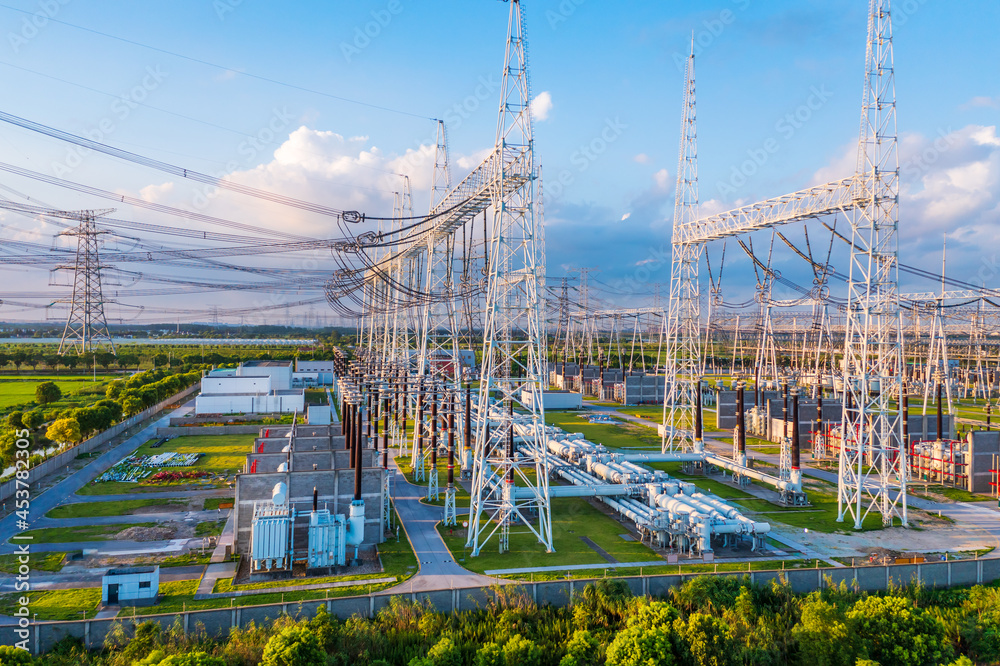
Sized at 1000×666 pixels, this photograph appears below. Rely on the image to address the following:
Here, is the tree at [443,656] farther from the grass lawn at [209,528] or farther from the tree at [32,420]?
the tree at [32,420]

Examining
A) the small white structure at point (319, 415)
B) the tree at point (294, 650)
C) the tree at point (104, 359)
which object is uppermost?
the tree at point (104, 359)

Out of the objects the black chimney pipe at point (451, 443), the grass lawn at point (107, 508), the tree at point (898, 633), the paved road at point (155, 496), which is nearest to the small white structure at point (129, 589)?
the grass lawn at point (107, 508)

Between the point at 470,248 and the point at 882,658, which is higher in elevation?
the point at 470,248

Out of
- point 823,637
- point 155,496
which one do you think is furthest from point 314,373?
→ point 823,637

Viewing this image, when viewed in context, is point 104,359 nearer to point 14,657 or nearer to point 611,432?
point 611,432

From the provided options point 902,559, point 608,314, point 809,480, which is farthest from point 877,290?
point 608,314

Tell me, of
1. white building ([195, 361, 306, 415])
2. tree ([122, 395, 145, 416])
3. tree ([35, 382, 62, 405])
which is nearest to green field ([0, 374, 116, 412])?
tree ([35, 382, 62, 405])

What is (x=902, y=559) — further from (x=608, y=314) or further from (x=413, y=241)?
(x=608, y=314)
